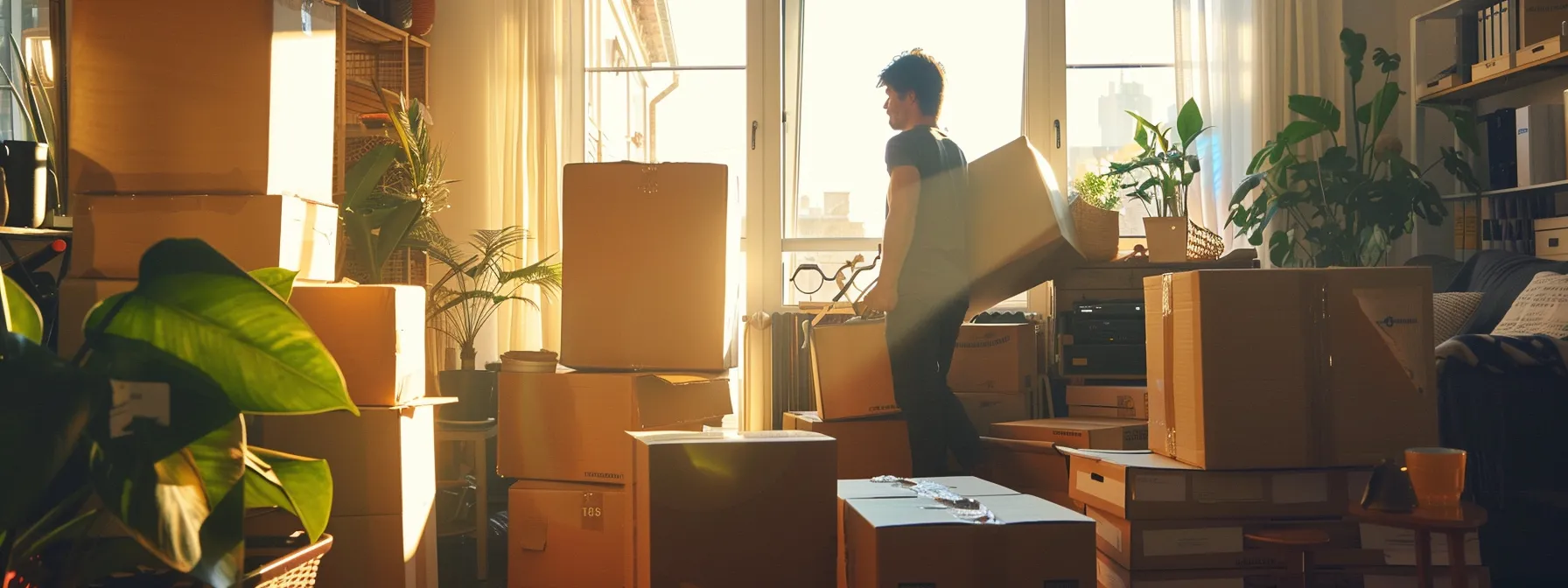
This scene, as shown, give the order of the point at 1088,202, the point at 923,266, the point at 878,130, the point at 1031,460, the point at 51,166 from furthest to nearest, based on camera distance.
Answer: the point at 878,130 → the point at 1088,202 → the point at 1031,460 → the point at 923,266 → the point at 51,166

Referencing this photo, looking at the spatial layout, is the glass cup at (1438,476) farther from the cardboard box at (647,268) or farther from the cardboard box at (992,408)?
the cardboard box at (992,408)

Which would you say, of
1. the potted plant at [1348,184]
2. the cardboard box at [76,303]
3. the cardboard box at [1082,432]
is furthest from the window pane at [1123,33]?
the cardboard box at [76,303]

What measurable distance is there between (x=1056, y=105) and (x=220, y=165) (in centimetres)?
308

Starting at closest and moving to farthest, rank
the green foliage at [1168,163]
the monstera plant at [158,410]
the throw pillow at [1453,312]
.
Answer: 1. the monstera plant at [158,410]
2. the throw pillow at [1453,312]
3. the green foliage at [1168,163]

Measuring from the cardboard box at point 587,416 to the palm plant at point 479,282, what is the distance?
3.11 ft

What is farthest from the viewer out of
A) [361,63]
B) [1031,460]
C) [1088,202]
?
[361,63]

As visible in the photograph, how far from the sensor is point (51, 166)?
2207 millimetres

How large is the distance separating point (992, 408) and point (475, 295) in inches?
67.3

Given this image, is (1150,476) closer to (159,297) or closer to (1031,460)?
(1031,460)

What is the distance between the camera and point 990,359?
3305 mm

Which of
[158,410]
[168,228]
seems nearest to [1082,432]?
[168,228]

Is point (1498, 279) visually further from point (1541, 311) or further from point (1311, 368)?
point (1311, 368)

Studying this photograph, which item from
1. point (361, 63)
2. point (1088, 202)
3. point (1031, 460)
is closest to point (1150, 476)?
point (1031, 460)

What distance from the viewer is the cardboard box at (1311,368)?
5.81ft
